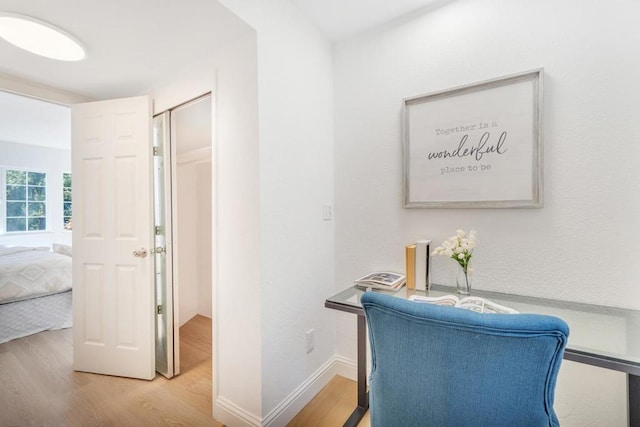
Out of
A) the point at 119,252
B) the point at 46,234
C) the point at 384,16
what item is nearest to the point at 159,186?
Answer: the point at 119,252

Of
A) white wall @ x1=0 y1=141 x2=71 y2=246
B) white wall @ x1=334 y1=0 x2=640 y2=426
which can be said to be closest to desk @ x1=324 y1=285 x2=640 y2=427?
white wall @ x1=334 y1=0 x2=640 y2=426

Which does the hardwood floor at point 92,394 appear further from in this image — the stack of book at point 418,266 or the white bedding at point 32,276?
the stack of book at point 418,266

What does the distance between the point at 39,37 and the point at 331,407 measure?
8.62ft

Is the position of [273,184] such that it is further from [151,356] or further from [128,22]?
[151,356]

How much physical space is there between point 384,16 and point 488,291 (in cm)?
178

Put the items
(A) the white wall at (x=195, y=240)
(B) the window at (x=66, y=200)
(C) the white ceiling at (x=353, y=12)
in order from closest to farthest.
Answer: (C) the white ceiling at (x=353, y=12) < (A) the white wall at (x=195, y=240) < (B) the window at (x=66, y=200)

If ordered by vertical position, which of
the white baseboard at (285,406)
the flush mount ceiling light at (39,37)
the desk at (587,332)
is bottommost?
the white baseboard at (285,406)

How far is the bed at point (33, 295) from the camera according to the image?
273 cm

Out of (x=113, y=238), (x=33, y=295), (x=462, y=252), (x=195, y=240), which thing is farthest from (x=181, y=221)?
(x=462, y=252)

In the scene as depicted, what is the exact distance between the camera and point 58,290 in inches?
121

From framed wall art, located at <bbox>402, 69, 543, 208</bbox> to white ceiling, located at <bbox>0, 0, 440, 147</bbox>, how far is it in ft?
2.18

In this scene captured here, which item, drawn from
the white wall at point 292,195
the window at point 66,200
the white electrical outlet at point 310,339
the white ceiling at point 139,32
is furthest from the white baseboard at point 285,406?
the window at point 66,200

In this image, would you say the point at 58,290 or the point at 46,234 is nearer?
the point at 58,290

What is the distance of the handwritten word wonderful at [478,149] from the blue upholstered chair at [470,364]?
43.7 inches
